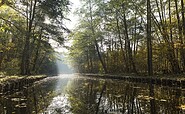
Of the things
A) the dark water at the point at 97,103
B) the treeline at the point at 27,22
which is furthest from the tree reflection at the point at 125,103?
the treeline at the point at 27,22

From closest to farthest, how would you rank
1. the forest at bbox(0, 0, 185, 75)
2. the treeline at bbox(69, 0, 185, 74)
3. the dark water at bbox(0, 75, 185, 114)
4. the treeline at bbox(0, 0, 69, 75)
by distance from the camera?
the dark water at bbox(0, 75, 185, 114) < the treeline at bbox(0, 0, 69, 75) < the forest at bbox(0, 0, 185, 75) < the treeline at bbox(69, 0, 185, 74)

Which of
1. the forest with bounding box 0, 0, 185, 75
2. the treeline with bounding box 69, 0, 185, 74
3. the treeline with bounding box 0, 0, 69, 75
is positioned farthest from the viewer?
the treeline with bounding box 69, 0, 185, 74

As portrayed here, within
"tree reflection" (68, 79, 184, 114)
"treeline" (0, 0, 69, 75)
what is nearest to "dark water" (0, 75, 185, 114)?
"tree reflection" (68, 79, 184, 114)

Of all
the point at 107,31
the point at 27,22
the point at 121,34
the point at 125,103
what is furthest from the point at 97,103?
the point at 107,31

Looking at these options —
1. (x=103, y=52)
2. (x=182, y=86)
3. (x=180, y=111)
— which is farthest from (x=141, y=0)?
(x=103, y=52)

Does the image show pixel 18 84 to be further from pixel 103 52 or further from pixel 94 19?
pixel 103 52

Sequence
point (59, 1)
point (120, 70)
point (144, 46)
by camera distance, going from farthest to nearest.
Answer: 1. point (120, 70)
2. point (144, 46)
3. point (59, 1)

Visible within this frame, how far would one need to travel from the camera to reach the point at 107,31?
141 feet

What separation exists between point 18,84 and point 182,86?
11002 millimetres

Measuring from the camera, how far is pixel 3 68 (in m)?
27.3

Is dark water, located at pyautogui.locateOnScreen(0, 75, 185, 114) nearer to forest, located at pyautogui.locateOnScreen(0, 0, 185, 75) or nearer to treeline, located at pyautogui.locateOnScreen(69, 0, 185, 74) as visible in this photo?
forest, located at pyautogui.locateOnScreen(0, 0, 185, 75)

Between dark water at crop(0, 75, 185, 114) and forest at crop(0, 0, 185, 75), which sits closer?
dark water at crop(0, 75, 185, 114)

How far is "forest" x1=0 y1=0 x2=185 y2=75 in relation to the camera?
66.0 feet

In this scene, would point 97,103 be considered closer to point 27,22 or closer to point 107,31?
point 27,22
